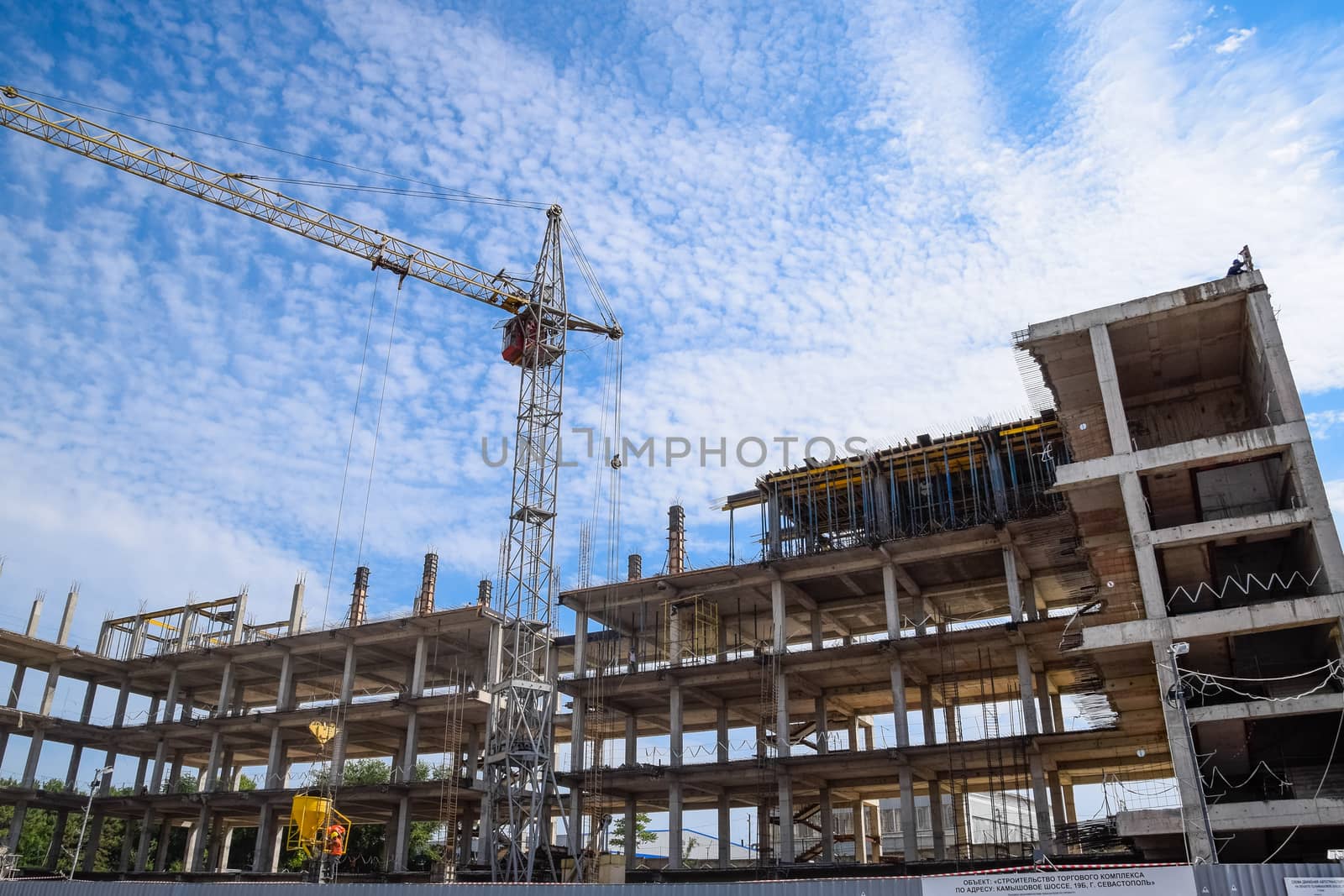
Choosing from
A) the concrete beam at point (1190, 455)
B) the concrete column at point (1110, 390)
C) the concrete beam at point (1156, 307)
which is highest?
the concrete beam at point (1156, 307)

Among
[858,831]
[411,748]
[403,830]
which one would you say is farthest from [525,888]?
[858,831]

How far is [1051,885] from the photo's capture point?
749 inches

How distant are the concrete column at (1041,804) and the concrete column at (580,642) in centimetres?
2303

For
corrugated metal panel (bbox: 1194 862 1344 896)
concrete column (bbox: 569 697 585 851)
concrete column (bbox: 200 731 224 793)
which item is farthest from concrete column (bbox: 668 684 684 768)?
corrugated metal panel (bbox: 1194 862 1344 896)

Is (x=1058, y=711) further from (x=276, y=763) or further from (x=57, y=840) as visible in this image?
(x=57, y=840)

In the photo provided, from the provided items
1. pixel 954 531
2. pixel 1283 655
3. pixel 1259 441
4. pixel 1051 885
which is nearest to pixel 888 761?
pixel 954 531

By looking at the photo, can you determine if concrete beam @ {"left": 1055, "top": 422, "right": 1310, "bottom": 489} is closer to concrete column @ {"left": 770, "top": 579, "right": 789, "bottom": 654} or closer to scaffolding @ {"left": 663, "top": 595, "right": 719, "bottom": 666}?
concrete column @ {"left": 770, "top": 579, "right": 789, "bottom": 654}

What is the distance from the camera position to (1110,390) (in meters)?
34.8

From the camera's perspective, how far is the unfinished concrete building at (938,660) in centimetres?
3212

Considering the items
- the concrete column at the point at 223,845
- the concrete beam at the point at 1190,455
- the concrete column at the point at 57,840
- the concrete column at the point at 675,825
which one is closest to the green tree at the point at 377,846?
the concrete column at the point at 223,845

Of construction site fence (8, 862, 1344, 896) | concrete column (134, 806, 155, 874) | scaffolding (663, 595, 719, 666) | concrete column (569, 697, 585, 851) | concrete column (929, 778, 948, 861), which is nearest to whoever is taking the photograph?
construction site fence (8, 862, 1344, 896)

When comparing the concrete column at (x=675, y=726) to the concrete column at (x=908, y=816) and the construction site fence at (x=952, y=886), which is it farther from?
the construction site fence at (x=952, y=886)

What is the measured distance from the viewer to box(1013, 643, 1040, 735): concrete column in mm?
41866

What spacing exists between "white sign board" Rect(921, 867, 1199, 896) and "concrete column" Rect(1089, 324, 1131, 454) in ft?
59.1
